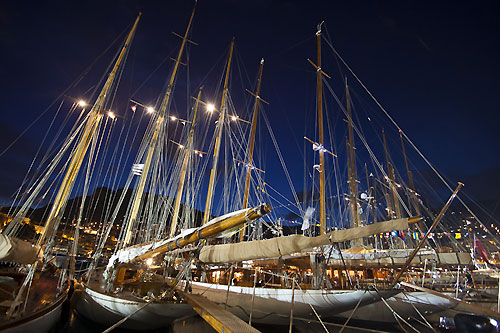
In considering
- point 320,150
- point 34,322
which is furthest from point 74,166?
point 320,150

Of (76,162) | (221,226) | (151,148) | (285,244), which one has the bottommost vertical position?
(285,244)

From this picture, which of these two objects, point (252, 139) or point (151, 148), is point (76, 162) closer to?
point (151, 148)

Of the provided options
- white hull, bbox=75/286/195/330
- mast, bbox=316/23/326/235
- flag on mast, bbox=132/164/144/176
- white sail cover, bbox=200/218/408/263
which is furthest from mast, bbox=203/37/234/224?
white sail cover, bbox=200/218/408/263

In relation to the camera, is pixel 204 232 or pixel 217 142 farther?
pixel 217 142

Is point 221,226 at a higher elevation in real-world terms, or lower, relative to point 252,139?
lower

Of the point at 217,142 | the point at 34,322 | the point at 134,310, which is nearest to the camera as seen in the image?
the point at 34,322

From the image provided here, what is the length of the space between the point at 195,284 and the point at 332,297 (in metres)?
8.37

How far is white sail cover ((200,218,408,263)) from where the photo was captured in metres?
5.84

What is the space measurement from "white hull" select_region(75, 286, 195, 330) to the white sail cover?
8.96 feet

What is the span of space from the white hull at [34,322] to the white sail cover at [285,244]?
5024 mm

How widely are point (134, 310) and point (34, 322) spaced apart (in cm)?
285

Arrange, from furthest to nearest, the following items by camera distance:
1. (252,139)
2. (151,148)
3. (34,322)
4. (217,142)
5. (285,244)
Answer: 1. (252,139)
2. (217,142)
3. (151,148)
4. (34,322)
5. (285,244)

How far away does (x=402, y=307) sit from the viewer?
15383 mm

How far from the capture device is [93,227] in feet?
358
